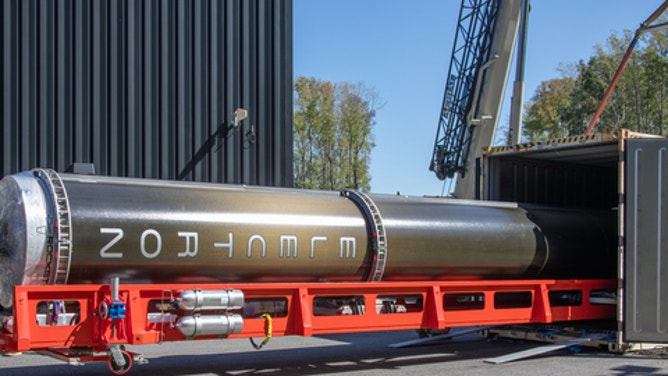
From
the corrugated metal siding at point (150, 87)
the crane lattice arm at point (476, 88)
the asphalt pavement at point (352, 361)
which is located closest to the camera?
the asphalt pavement at point (352, 361)

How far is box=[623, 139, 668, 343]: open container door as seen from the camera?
10305 millimetres

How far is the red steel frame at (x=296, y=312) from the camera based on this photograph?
6906 mm

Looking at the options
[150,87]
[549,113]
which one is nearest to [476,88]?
[150,87]

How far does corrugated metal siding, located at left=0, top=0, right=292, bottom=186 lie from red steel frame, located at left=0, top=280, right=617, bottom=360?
18.4 ft

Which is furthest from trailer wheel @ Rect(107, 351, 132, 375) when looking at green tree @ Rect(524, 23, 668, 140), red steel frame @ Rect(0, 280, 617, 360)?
green tree @ Rect(524, 23, 668, 140)

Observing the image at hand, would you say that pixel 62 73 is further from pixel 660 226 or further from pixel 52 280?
pixel 660 226

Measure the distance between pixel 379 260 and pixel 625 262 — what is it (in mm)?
3686

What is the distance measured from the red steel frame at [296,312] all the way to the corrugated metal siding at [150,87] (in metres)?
5.60

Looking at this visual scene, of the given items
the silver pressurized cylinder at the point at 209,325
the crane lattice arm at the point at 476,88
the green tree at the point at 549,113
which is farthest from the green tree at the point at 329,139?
the silver pressurized cylinder at the point at 209,325

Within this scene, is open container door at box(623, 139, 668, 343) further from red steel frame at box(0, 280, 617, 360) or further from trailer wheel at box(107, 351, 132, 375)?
trailer wheel at box(107, 351, 132, 375)

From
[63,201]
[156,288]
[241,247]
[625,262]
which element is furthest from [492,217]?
[63,201]

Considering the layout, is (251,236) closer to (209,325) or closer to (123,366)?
(209,325)

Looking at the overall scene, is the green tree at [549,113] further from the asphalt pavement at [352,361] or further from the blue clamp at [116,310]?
the blue clamp at [116,310]

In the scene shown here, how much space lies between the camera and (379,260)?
365 inches
